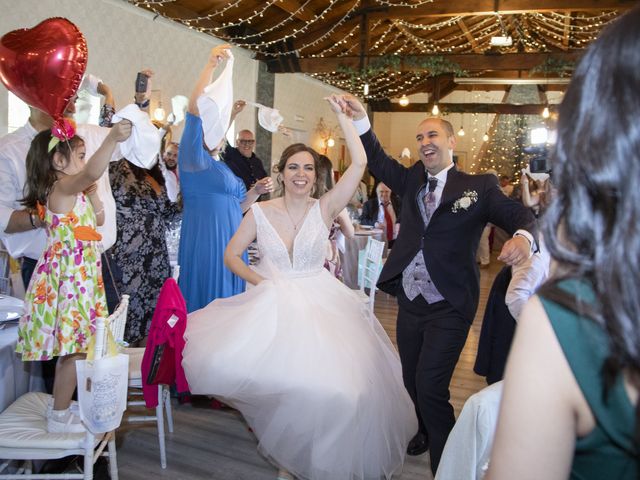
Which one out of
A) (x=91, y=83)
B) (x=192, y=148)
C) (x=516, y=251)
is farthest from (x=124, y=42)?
(x=516, y=251)

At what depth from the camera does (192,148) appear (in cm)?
334

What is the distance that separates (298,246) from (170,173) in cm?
154

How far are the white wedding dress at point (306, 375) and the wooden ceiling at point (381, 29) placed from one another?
5.87 metres

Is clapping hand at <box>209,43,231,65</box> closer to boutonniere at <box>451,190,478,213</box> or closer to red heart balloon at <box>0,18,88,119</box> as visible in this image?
red heart balloon at <box>0,18,88,119</box>

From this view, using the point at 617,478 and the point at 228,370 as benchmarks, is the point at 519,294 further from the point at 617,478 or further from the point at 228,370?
the point at 617,478

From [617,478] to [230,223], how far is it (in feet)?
10.6

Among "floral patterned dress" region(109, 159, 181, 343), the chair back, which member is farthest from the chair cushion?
the chair back

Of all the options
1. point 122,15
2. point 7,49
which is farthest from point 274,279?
point 122,15

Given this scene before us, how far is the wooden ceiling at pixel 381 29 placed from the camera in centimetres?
900

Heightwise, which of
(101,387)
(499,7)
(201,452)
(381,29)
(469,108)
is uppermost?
(381,29)

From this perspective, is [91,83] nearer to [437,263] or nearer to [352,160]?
[352,160]

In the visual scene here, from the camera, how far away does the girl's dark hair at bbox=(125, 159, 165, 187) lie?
12.3 ft

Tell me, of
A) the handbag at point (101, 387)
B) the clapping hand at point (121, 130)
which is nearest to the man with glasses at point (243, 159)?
the clapping hand at point (121, 130)

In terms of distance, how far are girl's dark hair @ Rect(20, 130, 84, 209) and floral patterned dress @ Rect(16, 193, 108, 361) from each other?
0.09m
